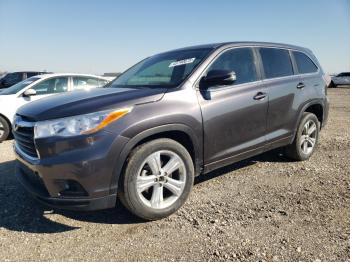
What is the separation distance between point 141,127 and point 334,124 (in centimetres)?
774

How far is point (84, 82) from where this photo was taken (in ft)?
30.9

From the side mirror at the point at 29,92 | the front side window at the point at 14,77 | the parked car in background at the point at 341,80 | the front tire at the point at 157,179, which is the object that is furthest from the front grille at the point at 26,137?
the parked car in background at the point at 341,80

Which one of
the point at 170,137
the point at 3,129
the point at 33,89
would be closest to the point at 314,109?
the point at 170,137

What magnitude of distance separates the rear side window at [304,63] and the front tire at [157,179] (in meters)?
2.81

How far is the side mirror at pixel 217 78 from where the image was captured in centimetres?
369

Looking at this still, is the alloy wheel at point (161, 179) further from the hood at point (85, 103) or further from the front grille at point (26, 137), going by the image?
the front grille at point (26, 137)

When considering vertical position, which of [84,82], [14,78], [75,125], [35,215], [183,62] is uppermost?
[183,62]

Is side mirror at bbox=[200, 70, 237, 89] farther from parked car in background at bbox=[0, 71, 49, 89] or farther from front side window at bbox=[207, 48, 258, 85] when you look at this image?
parked car in background at bbox=[0, 71, 49, 89]

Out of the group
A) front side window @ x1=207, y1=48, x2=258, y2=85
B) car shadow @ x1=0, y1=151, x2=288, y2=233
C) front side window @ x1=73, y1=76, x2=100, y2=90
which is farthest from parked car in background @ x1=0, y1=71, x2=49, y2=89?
front side window @ x1=207, y1=48, x2=258, y2=85

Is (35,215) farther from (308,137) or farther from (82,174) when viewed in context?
(308,137)

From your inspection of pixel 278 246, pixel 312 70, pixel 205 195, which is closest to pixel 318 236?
pixel 278 246

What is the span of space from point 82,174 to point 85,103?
2.28ft

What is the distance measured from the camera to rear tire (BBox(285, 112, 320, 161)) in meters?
5.25

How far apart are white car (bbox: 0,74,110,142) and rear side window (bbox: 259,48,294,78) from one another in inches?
230
